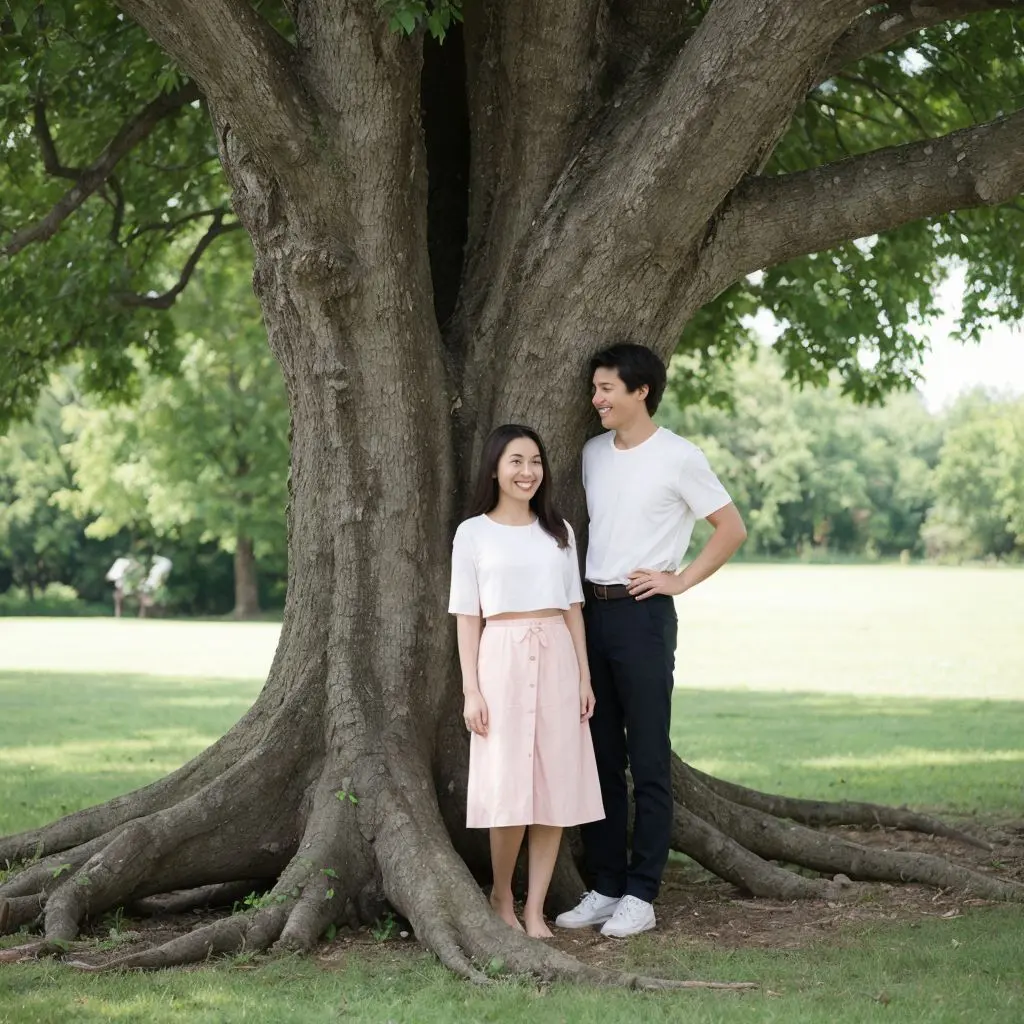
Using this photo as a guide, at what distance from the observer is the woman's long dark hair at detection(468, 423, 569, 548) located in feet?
20.9

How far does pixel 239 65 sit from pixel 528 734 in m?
3.12

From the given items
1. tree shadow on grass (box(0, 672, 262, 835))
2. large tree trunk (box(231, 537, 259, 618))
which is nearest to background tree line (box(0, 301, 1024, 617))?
large tree trunk (box(231, 537, 259, 618))

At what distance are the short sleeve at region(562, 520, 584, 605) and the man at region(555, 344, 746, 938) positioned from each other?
183 mm

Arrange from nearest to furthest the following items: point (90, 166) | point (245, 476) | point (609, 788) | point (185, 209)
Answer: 1. point (609, 788)
2. point (90, 166)
3. point (185, 209)
4. point (245, 476)

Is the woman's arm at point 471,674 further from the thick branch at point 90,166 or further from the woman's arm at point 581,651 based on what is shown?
the thick branch at point 90,166

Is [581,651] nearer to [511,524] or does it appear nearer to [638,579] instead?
[638,579]

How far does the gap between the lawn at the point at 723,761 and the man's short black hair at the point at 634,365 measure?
8.13ft

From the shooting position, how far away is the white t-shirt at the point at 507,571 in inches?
245

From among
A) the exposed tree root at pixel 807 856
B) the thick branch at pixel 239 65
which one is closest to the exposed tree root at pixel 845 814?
the exposed tree root at pixel 807 856

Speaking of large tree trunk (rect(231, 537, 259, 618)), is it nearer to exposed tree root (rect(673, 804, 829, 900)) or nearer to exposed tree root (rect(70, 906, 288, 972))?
exposed tree root (rect(673, 804, 829, 900))

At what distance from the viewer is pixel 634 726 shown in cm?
654

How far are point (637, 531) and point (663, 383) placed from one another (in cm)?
72

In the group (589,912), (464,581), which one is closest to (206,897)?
(589,912)

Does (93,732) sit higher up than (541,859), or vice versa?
(541,859)
